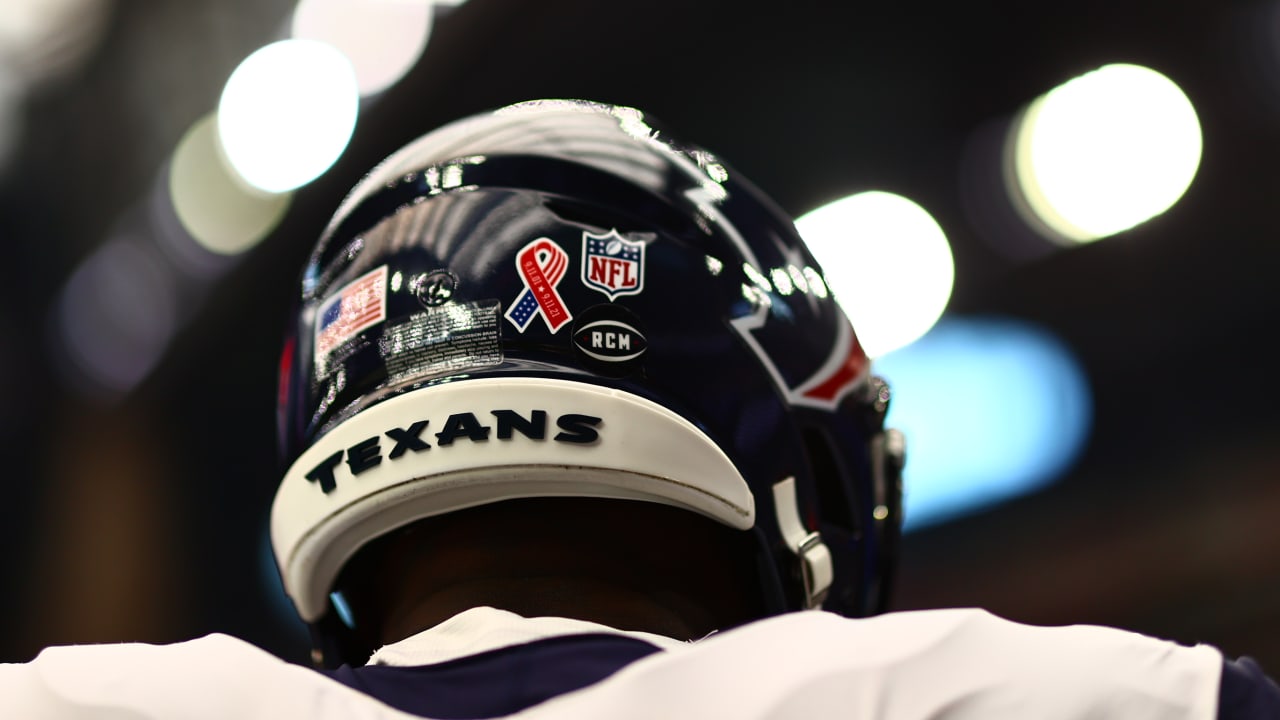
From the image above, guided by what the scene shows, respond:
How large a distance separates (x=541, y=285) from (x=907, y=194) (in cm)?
412

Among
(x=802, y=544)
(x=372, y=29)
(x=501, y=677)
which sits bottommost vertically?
(x=501, y=677)

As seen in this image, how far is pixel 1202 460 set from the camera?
4348 mm

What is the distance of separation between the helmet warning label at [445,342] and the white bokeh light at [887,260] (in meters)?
4.07

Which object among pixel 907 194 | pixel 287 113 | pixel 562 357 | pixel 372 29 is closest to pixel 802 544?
pixel 562 357

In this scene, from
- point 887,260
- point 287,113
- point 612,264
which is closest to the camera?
point 612,264

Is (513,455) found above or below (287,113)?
below

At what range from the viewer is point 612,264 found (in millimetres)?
1102

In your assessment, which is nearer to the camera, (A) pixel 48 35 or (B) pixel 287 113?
(A) pixel 48 35

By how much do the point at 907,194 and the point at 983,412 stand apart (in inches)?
36.2

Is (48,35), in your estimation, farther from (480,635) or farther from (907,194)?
(480,635)

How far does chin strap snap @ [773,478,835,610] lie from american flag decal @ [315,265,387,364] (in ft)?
1.24

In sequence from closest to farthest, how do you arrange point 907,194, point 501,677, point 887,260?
point 501,677 < point 907,194 < point 887,260

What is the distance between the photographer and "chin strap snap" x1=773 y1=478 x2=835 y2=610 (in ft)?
3.67

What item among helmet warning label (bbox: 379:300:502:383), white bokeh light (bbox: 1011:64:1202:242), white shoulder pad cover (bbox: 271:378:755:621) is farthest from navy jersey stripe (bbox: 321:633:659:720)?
white bokeh light (bbox: 1011:64:1202:242)
